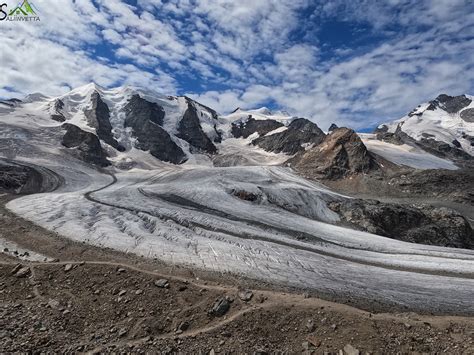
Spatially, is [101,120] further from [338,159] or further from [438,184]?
[438,184]

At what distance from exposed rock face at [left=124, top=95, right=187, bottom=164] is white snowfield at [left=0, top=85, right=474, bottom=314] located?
106m

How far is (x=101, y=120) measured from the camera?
550 ft

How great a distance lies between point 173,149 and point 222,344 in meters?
158

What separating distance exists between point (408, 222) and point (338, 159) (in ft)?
183

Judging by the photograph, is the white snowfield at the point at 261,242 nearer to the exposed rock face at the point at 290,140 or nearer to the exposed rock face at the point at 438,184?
the exposed rock face at the point at 438,184

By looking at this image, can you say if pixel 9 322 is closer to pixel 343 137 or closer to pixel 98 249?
pixel 98 249

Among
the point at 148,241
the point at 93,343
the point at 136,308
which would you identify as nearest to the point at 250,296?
the point at 136,308

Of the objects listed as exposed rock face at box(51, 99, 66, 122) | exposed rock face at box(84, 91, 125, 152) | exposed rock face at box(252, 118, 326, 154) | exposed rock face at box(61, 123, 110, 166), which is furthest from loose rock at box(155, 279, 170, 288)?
exposed rock face at box(252, 118, 326, 154)

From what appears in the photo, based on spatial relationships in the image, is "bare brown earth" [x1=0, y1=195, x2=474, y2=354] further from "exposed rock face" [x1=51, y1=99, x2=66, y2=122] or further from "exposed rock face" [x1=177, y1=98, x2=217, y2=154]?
"exposed rock face" [x1=177, y1=98, x2=217, y2=154]

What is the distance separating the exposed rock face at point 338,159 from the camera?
107375mm

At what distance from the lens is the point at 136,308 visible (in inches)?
618

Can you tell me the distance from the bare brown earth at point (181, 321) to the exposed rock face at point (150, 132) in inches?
5713

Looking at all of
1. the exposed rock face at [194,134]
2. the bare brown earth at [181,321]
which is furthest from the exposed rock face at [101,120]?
the bare brown earth at [181,321]

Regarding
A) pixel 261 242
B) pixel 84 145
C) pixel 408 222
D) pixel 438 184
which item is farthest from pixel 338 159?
pixel 261 242
